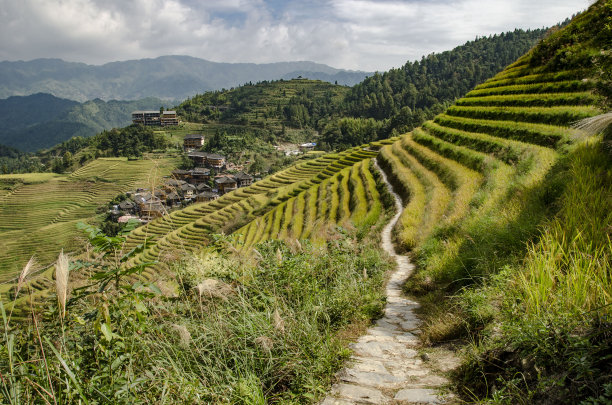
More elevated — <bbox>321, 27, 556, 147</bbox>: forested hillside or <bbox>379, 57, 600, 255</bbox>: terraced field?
<bbox>321, 27, 556, 147</bbox>: forested hillside

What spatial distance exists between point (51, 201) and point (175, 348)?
109962mm

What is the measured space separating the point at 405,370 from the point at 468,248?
10.7ft

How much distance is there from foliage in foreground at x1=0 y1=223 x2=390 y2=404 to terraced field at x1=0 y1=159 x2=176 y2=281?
68102mm

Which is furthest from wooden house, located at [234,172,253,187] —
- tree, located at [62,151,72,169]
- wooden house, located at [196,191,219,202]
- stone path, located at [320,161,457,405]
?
stone path, located at [320,161,457,405]

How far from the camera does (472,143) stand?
19984mm

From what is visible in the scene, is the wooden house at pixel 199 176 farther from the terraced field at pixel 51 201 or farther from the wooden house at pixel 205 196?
the wooden house at pixel 205 196

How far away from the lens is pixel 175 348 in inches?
114

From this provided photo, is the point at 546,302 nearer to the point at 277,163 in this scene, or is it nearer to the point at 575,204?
the point at 575,204

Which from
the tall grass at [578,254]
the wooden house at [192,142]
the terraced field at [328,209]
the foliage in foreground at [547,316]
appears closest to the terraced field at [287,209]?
the terraced field at [328,209]

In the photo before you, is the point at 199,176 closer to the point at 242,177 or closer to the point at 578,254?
the point at 242,177

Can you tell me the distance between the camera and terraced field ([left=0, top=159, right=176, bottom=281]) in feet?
214

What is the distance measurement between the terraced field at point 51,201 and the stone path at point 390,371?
225 feet

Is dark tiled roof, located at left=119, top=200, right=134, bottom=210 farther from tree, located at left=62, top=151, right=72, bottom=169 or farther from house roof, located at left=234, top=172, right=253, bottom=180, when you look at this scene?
tree, located at left=62, top=151, right=72, bottom=169

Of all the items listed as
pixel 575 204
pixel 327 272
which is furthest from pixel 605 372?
pixel 327 272
